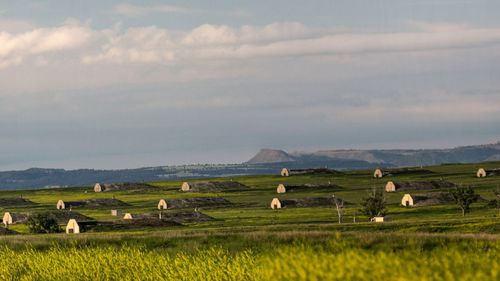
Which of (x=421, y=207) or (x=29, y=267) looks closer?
(x=29, y=267)

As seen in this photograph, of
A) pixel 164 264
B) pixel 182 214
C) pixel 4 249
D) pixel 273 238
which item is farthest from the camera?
pixel 182 214

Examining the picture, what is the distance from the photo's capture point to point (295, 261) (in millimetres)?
31828

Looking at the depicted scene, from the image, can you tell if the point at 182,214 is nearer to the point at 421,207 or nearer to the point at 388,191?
the point at 421,207

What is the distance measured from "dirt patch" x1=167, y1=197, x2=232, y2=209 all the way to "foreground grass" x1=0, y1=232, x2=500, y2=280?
110 meters

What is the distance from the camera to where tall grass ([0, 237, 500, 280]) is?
90.3 ft

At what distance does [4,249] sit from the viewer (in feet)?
219

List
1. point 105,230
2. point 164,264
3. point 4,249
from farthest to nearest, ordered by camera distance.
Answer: point 105,230 < point 4,249 < point 164,264

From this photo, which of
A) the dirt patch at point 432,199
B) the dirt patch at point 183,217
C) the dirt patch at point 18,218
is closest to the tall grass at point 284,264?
the dirt patch at point 183,217

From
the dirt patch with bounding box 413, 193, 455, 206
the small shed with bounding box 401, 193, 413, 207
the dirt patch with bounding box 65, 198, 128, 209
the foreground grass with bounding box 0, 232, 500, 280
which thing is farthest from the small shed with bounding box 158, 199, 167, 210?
the foreground grass with bounding box 0, 232, 500, 280

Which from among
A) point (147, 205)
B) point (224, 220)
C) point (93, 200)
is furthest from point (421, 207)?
point (93, 200)

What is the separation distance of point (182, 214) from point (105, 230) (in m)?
25.5

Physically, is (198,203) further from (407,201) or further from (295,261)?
(295,261)

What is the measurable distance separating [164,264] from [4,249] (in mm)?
22810

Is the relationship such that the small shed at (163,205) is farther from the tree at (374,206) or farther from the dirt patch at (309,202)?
the tree at (374,206)
